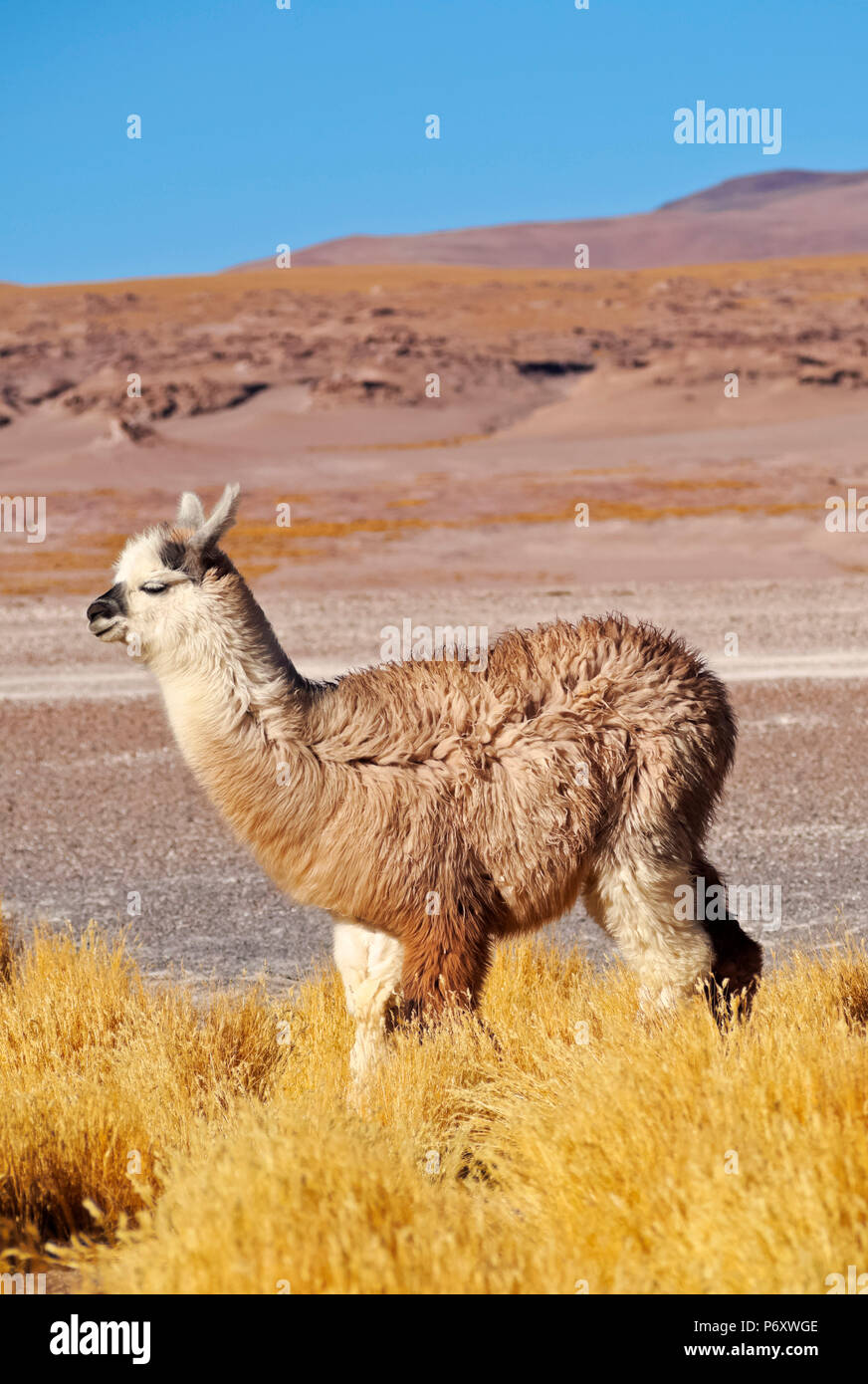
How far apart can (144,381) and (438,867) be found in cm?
5860

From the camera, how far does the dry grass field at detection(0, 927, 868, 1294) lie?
299cm

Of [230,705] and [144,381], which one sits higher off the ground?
[144,381]

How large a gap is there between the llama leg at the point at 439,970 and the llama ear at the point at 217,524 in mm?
1409

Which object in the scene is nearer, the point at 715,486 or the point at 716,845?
the point at 716,845

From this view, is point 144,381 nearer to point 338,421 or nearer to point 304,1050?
point 338,421

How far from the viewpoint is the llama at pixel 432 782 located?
4316 mm

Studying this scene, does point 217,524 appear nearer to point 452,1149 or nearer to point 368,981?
point 368,981

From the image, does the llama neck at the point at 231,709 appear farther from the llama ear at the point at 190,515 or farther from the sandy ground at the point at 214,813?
Result: the sandy ground at the point at 214,813

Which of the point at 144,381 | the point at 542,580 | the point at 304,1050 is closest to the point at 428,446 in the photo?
the point at 144,381

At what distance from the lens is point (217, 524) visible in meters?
4.41

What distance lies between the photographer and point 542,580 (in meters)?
24.3

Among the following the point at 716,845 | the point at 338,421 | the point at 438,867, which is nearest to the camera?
the point at 438,867

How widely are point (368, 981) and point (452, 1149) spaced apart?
780 mm
